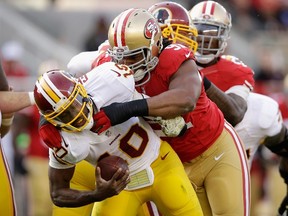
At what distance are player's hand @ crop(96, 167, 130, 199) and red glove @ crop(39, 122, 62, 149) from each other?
0.25 m

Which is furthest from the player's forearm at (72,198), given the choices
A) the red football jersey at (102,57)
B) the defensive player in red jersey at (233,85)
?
the defensive player in red jersey at (233,85)

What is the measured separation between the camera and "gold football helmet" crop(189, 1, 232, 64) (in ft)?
20.3

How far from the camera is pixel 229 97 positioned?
5.96 metres

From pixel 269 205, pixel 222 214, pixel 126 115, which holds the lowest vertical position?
pixel 269 205

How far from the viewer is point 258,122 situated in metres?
6.37

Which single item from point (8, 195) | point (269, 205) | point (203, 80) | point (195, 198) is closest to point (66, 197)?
point (8, 195)

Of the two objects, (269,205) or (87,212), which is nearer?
(87,212)

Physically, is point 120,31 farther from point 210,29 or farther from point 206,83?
point 210,29

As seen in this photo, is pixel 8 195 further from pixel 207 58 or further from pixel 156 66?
pixel 207 58

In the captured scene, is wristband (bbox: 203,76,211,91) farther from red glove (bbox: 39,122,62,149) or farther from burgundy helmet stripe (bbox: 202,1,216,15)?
red glove (bbox: 39,122,62,149)

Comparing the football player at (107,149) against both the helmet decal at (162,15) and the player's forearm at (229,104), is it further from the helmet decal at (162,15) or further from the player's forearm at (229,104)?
the helmet decal at (162,15)

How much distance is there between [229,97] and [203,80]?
363 mm

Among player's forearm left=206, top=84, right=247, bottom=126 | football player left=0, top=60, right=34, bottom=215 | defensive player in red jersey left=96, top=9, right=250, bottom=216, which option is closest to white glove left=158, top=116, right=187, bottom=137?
defensive player in red jersey left=96, top=9, right=250, bottom=216

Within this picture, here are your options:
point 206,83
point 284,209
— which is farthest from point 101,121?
point 284,209
